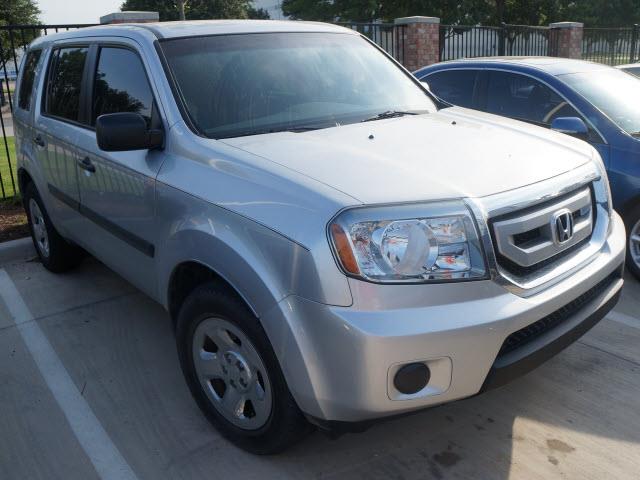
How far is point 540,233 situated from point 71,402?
2.49 metres

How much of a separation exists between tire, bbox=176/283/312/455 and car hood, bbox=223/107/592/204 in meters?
0.64

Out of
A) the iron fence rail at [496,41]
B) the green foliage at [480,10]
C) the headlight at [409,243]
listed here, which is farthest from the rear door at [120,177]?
the green foliage at [480,10]

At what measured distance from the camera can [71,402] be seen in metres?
3.39

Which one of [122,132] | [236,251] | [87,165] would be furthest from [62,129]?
[236,251]

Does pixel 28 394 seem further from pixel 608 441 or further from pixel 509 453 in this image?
pixel 608 441

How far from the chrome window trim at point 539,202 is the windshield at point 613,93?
2066 mm

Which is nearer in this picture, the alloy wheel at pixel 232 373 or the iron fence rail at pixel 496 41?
the alloy wheel at pixel 232 373

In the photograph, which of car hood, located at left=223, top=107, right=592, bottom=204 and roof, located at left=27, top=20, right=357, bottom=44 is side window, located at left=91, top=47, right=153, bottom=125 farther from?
car hood, located at left=223, top=107, right=592, bottom=204

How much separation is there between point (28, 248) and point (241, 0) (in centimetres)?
5497

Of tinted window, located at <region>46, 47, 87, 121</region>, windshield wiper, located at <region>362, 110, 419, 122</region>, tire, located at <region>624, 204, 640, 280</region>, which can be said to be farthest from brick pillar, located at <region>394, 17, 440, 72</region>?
windshield wiper, located at <region>362, 110, 419, 122</region>

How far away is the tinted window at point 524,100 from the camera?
5223 mm

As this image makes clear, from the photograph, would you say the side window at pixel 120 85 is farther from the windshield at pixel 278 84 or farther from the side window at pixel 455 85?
the side window at pixel 455 85

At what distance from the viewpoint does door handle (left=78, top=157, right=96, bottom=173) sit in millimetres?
3719

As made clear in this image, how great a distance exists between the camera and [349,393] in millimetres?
2215
